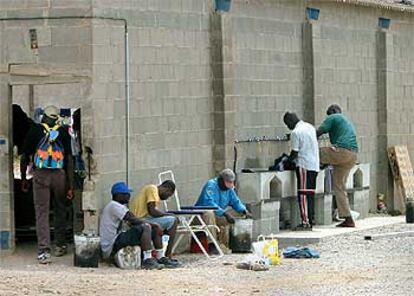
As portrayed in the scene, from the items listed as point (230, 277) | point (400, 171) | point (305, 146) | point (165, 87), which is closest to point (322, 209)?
point (305, 146)

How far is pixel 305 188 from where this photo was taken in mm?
18859

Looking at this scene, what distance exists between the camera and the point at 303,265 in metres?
15.5

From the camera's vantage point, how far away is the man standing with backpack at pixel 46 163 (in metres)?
15.4

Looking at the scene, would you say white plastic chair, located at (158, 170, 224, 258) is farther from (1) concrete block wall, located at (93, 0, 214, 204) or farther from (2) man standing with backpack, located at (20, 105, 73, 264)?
(2) man standing with backpack, located at (20, 105, 73, 264)

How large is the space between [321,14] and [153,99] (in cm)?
570

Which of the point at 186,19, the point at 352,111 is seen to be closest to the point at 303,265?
the point at 186,19

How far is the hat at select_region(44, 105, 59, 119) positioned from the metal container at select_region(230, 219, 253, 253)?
115 inches

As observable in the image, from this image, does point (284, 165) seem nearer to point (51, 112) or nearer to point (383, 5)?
point (51, 112)

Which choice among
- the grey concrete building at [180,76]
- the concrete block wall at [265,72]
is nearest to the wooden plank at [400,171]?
the grey concrete building at [180,76]

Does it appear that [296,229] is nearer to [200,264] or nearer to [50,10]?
[200,264]

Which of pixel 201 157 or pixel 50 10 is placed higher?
pixel 50 10

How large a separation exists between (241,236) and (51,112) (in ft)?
10.4

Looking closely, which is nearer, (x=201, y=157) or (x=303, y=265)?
(x=303, y=265)

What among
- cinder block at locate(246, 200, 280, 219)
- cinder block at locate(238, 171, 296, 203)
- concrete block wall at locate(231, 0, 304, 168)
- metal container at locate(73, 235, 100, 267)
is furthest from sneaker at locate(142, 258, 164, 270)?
concrete block wall at locate(231, 0, 304, 168)
